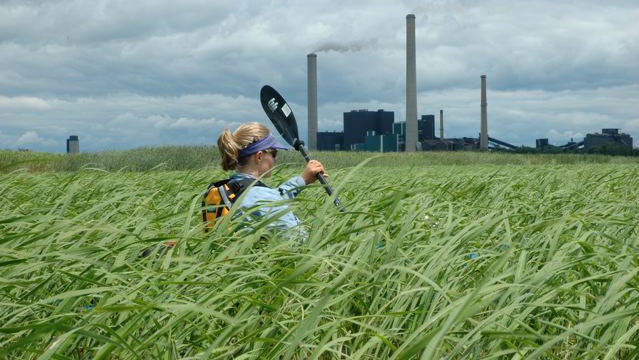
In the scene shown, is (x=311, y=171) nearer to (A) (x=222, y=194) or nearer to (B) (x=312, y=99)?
(A) (x=222, y=194)

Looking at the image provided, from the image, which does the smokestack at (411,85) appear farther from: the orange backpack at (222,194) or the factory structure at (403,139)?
the orange backpack at (222,194)

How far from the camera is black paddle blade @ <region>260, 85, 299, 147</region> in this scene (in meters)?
4.09

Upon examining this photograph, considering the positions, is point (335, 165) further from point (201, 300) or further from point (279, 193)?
point (201, 300)

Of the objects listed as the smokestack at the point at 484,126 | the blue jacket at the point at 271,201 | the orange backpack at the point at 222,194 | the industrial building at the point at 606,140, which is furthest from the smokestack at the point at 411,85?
the orange backpack at the point at 222,194

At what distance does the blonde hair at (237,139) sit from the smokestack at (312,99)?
26965 millimetres

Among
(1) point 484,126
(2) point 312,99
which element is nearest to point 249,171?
(2) point 312,99

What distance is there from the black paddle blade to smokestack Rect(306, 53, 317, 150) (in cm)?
2617

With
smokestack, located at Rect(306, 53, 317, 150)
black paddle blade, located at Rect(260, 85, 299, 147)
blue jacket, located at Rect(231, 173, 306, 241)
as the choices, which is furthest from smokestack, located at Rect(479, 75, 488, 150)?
blue jacket, located at Rect(231, 173, 306, 241)

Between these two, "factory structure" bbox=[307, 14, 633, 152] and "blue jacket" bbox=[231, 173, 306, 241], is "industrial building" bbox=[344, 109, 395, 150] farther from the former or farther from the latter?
"blue jacket" bbox=[231, 173, 306, 241]

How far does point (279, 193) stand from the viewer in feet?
10.0

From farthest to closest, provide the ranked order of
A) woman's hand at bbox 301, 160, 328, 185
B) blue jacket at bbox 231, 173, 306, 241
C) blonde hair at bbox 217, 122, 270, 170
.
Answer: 1. blonde hair at bbox 217, 122, 270, 170
2. woman's hand at bbox 301, 160, 328, 185
3. blue jacket at bbox 231, 173, 306, 241

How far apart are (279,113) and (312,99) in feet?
86.2

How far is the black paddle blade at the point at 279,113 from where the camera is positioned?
4.09 m

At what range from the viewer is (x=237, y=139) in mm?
3434
